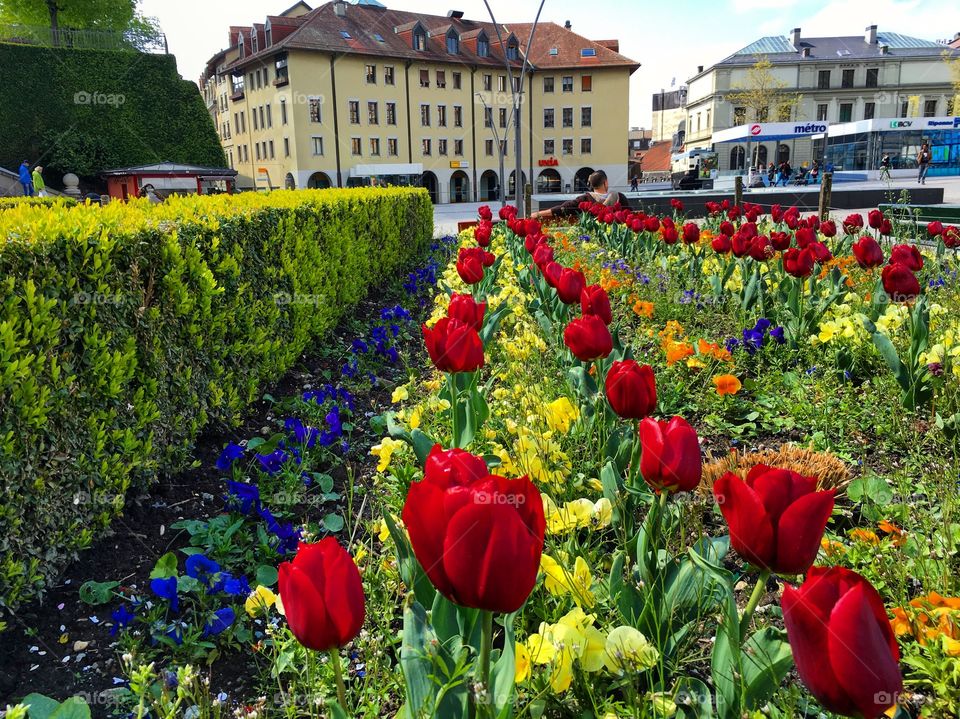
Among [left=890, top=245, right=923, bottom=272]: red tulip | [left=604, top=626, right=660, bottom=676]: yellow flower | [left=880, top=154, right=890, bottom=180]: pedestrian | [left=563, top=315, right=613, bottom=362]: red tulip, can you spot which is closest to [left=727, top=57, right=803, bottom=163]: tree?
[left=880, top=154, right=890, bottom=180]: pedestrian

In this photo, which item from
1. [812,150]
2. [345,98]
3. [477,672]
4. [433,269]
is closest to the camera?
[477,672]

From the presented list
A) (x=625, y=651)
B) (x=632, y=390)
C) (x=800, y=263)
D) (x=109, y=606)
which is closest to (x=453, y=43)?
(x=800, y=263)

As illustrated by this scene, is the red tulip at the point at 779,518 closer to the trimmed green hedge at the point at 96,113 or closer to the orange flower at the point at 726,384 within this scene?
the orange flower at the point at 726,384

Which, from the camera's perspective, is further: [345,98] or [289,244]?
[345,98]

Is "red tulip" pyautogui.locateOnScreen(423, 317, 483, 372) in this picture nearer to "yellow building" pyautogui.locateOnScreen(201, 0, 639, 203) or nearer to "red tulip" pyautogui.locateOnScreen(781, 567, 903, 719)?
"red tulip" pyautogui.locateOnScreen(781, 567, 903, 719)

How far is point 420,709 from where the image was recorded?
4.71 ft

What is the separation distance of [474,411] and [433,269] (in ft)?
27.2

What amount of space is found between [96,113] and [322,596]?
148 feet

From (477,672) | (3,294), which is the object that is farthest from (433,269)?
(477,672)

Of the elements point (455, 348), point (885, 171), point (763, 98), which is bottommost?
point (455, 348)

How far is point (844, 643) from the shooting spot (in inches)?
37.5

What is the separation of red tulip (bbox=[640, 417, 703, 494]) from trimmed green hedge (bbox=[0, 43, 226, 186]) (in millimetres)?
Result: 42242

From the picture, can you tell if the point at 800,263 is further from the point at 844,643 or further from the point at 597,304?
the point at 844,643

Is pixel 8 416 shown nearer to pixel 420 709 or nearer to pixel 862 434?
pixel 420 709
